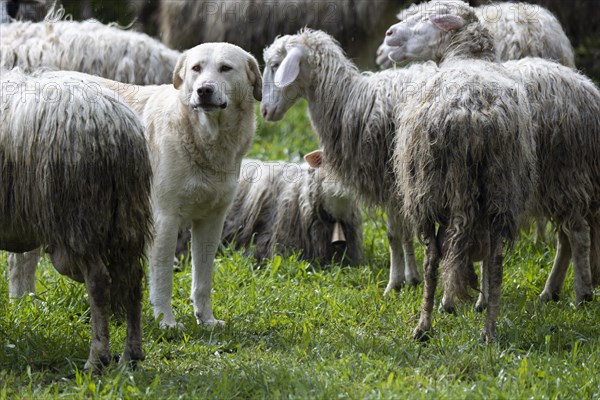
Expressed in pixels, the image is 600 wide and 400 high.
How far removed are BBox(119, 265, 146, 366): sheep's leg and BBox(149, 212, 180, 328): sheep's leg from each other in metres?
0.72

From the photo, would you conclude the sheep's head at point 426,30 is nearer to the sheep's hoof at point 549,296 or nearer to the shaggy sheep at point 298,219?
the shaggy sheep at point 298,219

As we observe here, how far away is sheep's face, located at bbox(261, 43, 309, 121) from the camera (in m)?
6.64

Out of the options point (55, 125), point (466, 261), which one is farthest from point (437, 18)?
point (55, 125)

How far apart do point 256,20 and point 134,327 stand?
5.61 metres

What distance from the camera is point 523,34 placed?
739 cm

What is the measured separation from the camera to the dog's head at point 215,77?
547 cm

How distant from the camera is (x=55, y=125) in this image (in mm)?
4660

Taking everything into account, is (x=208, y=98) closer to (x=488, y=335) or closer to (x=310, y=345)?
(x=310, y=345)

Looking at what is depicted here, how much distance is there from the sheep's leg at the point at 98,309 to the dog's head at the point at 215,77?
3.97ft

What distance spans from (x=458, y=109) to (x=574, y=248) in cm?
148

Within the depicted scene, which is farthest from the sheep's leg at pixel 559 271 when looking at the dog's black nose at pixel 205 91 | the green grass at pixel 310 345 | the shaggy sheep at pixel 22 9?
the shaggy sheep at pixel 22 9

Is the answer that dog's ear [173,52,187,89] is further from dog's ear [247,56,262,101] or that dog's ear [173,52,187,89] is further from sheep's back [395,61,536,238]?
sheep's back [395,61,536,238]

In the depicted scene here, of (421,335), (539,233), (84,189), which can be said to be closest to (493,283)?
(421,335)

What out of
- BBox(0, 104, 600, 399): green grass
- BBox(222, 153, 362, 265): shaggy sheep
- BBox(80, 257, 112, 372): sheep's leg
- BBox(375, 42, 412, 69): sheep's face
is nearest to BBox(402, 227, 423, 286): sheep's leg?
BBox(0, 104, 600, 399): green grass
